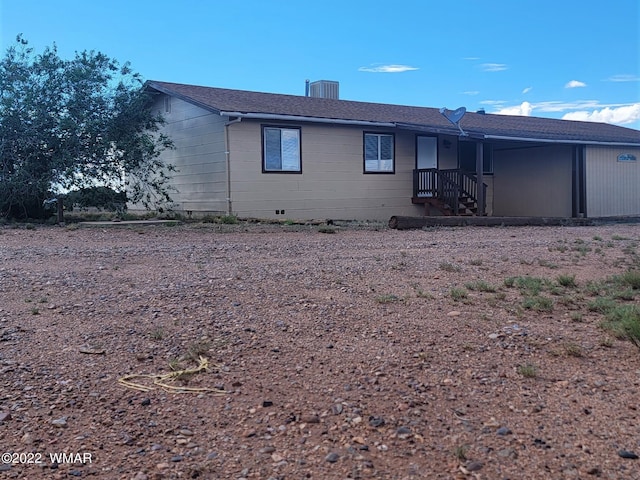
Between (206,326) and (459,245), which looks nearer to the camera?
(206,326)

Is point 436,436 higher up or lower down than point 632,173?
lower down

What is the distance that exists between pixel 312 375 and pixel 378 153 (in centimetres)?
1486

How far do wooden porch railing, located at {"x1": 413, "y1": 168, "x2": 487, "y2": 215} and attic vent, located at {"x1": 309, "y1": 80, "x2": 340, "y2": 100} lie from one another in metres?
4.72

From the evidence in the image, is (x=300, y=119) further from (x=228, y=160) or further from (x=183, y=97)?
(x=183, y=97)

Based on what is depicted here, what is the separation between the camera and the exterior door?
61.7 ft

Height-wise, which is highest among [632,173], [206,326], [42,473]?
[632,173]

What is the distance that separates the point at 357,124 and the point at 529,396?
14.4 meters

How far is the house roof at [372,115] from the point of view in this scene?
638 inches

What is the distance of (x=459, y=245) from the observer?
34.2ft

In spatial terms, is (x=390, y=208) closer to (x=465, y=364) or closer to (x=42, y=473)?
(x=465, y=364)

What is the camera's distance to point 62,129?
14391mm

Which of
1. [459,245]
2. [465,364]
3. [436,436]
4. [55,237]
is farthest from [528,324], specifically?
[55,237]

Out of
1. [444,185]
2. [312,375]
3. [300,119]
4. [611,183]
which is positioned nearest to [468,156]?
[444,185]

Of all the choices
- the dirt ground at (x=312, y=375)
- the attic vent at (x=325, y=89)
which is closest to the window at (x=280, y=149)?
the attic vent at (x=325, y=89)
